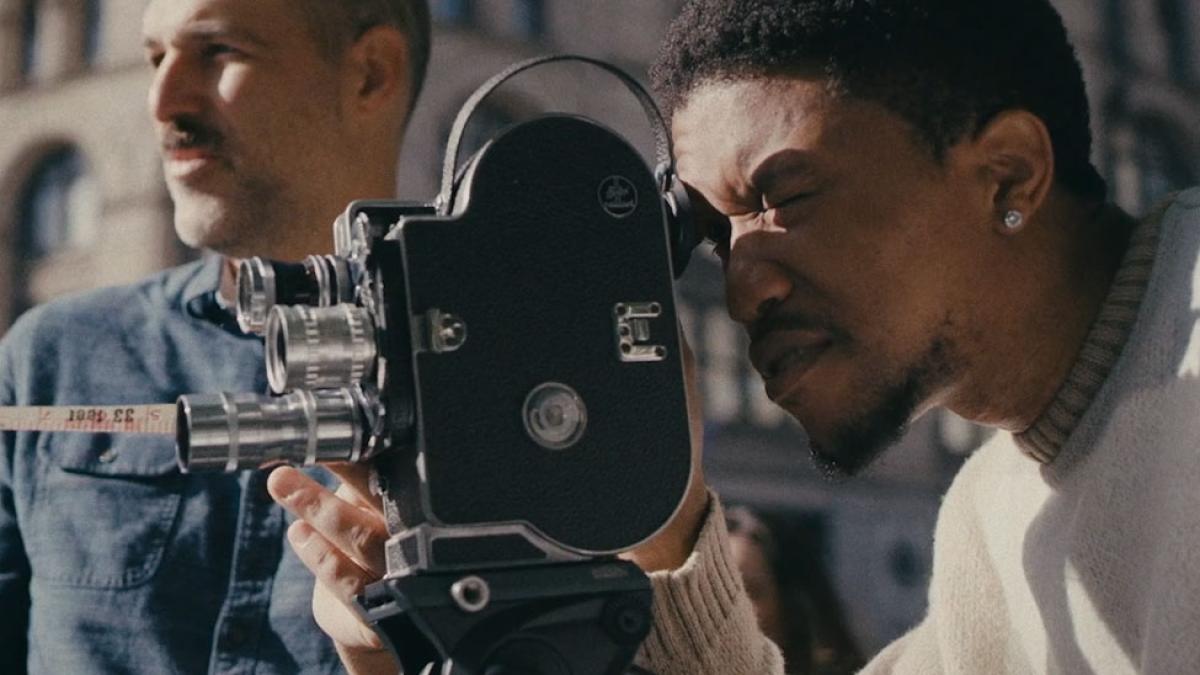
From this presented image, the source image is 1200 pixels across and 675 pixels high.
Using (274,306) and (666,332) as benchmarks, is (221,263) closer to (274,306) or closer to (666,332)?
(274,306)

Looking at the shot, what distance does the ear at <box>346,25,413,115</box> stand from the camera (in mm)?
1571

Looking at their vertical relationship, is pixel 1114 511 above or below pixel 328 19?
below

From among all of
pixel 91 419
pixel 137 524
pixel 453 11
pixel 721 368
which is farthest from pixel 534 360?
pixel 721 368

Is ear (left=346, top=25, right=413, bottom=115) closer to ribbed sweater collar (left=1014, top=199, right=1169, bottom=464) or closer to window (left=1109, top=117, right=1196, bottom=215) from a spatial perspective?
ribbed sweater collar (left=1014, top=199, right=1169, bottom=464)

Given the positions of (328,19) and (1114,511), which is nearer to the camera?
(1114,511)

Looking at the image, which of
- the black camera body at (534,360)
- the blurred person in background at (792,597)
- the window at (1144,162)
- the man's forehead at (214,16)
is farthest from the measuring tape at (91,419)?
the window at (1144,162)

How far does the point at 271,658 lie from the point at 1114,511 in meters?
0.76

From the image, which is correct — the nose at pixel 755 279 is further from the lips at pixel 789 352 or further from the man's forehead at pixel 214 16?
the man's forehead at pixel 214 16

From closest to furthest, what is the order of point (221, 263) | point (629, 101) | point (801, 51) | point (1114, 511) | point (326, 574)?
point (326, 574), point (1114, 511), point (801, 51), point (221, 263), point (629, 101)

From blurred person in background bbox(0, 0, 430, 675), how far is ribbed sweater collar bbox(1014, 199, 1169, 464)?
685mm

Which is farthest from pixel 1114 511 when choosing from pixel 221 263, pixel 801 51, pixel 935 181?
pixel 221 263

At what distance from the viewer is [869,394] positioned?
1198 mm

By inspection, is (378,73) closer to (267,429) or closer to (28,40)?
(267,429)

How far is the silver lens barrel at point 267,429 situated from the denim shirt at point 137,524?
1.64 feet
